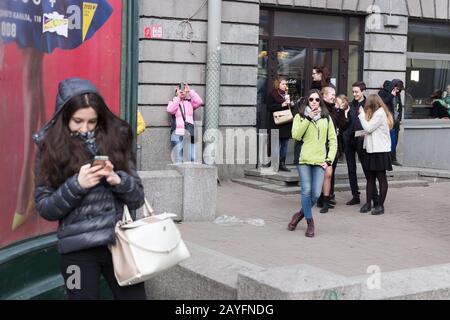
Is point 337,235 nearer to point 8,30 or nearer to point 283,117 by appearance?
point 283,117

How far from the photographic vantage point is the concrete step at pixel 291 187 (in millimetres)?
11282

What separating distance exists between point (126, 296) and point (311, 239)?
174 inches

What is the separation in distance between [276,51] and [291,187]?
3286mm

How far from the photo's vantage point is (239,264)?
470cm

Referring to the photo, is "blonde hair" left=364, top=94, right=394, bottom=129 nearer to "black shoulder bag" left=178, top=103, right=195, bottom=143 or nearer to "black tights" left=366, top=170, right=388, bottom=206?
"black tights" left=366, top=170, right=388, bottom=206

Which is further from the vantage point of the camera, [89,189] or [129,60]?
[129,60]

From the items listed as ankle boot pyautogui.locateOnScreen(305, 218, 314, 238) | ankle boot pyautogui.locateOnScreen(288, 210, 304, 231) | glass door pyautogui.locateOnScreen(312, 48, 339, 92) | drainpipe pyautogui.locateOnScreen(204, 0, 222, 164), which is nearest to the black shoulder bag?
drainpipe pyautogui.locateOnScreen(204, 0, 222, 164)

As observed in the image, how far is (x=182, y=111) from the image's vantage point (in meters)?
11.8

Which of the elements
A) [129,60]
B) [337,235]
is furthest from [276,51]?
[129,60]

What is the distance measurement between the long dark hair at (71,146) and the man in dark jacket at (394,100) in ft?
33.5

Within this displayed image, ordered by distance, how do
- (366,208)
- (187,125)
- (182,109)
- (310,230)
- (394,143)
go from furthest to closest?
(394,143) < (187,125) < (182,109) < (366,208) < (310,230)

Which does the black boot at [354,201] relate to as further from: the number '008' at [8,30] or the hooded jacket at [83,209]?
the hooded jacket at [83,209]
